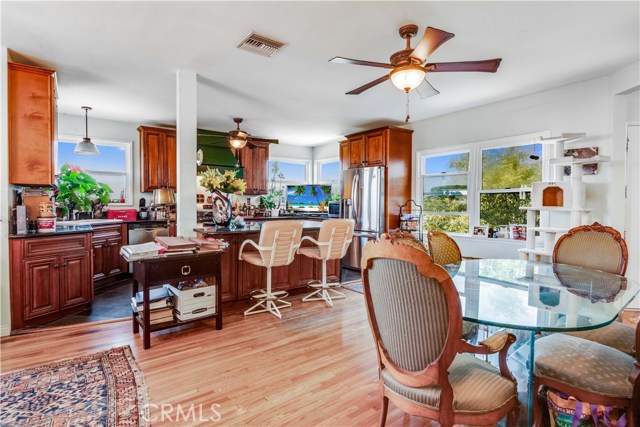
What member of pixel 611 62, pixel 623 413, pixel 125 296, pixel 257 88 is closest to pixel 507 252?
pixel 611 62

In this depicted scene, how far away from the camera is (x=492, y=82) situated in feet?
12.2

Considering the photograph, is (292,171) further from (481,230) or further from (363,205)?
(481,230)

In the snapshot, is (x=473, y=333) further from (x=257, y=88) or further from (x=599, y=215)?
(x=257, y=88)

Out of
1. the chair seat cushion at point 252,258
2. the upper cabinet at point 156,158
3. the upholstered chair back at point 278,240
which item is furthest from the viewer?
the upper cabinet at point 156,158

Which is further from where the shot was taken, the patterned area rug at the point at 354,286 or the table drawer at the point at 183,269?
the patterned area rug at the point at 354,286

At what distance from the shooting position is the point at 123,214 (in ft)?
17.5

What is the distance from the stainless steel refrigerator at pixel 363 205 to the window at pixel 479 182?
802 millimetres

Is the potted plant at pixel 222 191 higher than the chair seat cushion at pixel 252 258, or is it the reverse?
the potted plant at pixel 222 191

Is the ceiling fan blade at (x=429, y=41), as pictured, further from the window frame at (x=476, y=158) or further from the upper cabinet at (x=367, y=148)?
the upper cabinet at (x=367, y=148)

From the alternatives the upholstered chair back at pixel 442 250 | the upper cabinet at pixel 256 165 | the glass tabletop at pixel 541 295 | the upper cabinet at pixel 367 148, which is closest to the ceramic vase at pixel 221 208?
the upholstered chair back at pixel 442 250

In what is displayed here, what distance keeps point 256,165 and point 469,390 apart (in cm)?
614

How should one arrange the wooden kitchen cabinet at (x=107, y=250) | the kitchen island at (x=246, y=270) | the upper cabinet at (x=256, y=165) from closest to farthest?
1. the kitchen island at (x=246, y=270)
2. the wooden kitchen cabinet at (x=107, y=250)
3. the upper cabinet at (x=256, y=165)

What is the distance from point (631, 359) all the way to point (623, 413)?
275mm

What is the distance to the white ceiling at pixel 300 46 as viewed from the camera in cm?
235
